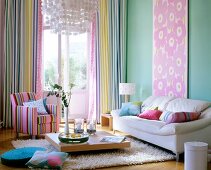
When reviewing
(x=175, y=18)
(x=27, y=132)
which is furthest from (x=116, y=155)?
(x=175, y=18)

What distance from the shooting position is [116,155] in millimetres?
4512

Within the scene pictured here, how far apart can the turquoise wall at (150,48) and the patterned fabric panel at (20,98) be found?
91.0 inches

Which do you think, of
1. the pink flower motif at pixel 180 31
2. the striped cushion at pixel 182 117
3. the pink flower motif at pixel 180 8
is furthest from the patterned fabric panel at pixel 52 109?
the pink flower motif at pixel 180 8

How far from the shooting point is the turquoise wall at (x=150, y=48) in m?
5.20

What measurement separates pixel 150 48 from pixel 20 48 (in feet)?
8.75

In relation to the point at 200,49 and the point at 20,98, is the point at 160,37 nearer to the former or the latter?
the point at 200,49

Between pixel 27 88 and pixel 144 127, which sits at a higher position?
pixel 27 88

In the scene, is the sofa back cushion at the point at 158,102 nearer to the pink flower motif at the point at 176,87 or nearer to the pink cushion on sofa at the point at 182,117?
the pink flower motif at the point at 176,87

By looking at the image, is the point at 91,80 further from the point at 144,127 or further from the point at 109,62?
the point at 144,127

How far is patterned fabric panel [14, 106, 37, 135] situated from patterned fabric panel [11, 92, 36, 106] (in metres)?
0.23

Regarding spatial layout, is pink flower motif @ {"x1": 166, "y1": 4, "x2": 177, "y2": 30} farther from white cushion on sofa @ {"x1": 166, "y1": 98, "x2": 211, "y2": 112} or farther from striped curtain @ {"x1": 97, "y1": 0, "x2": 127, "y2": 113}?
striped curtain @ {"x1": 97, "y1": 0, "x2": 127, "y2": 113}

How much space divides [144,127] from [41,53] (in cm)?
321

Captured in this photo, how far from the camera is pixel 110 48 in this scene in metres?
7.73

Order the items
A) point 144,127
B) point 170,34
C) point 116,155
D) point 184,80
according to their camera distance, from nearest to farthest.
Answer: point 116,155, point 144,127, point 184,80, point 170,34
